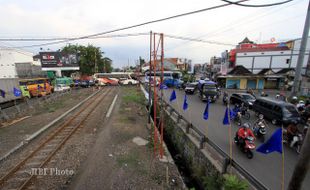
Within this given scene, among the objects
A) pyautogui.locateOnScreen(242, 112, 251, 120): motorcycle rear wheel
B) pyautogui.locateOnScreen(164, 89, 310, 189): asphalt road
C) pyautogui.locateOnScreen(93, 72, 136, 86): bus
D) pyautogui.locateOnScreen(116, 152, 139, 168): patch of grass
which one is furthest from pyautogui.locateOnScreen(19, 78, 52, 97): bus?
pyautogui.locateOnScreen(242, 112, 251, 120): motorcycle rear wheel

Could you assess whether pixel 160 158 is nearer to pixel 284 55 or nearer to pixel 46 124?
pixel 46 124

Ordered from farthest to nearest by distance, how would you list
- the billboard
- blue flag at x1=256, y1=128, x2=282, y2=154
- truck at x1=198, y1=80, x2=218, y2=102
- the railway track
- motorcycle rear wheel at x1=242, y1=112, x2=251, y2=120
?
the billboard < truck at x1=198, y1=80, x2=218, y2=102 < motorcycle rear wheel at x1=242, y1=112, x2=251, y2=120 < the railway track < blue flag at x1=256, y1=128, x2=282, y2=154

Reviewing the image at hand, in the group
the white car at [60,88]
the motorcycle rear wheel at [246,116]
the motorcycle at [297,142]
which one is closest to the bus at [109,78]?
the white car at [60,88]

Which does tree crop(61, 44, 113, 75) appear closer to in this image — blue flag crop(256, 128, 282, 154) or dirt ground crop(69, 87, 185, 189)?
dirt ground crop(69, 87, 185, 189)

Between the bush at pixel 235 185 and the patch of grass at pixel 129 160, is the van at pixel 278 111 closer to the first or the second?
the bush at pixel 235 185

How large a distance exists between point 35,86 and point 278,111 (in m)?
31.1

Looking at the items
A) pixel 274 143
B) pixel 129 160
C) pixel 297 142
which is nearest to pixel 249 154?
pixel 297 142

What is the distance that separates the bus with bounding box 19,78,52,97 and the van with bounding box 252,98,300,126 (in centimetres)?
2911

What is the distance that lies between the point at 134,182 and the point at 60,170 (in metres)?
3.34

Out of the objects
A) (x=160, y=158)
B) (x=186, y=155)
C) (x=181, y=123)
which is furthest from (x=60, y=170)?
(x=181, y=123)

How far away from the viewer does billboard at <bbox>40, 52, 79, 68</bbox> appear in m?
36.3

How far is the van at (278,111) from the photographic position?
9.84 m

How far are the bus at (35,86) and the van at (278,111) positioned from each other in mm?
29114

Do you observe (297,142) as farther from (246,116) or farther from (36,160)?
(36,160)
